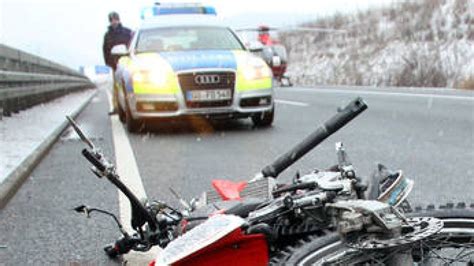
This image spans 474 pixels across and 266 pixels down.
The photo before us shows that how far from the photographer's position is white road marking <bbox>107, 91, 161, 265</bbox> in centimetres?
327

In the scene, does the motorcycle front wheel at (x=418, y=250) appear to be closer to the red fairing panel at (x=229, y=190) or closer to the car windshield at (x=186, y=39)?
the red fairing panel at (x=229, y=190)

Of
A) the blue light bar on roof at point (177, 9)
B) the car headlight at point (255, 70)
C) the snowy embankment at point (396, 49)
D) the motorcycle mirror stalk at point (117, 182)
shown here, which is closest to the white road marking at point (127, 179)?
the motorcycle mirror stalk at point (117, 182)

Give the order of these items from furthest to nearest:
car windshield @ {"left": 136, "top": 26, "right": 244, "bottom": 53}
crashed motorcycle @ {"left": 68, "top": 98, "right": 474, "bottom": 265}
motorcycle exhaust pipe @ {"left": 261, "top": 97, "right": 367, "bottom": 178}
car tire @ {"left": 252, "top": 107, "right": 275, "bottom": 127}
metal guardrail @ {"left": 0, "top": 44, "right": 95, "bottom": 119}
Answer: car windshield @ {"left": 136, "top": 26, "right": 244, "bottom": 53}, metal guardrail @ {"left": 0, "top": 44, "right": 95, "bottom": 119}, car tire @ {"left": 252, "top": 107, "right": 275, "bottom": 127}, motorcycle exhaust pipe @ {"left": 261, "top": 97, "right": 367, "bottom": 178}, crashed motorcycle @ {"left": 68, "top": 98, "right": 474, "bottom": 265}

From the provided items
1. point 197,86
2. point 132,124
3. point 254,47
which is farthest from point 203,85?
point 254,47

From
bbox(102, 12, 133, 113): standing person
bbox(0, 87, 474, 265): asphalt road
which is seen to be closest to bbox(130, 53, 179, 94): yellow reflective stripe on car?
bbox(0, 87, 474, 265): asphalt road

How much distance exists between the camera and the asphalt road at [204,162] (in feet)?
12.6

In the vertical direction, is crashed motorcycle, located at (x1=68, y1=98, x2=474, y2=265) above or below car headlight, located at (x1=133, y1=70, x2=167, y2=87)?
above

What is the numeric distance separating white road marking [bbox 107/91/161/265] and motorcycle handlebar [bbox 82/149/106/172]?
0.76 m

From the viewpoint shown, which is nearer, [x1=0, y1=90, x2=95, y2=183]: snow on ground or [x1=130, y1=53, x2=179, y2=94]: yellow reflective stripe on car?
[x1=0, y1=90, x2=95, y2=183]: snow on ground

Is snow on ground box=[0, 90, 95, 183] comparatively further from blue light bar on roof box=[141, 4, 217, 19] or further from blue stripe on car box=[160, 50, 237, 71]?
blue light bar on roof box=[141, 4, 217, 19]

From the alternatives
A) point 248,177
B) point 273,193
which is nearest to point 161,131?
point 248,177

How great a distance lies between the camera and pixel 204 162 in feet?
20.5

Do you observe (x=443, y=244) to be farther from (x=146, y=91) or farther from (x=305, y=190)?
(x=146, y=91)

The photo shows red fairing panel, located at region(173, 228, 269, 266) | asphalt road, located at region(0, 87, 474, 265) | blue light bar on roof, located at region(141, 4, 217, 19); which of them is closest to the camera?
red fairing panel, located at region(173, 228, 269, 266)
